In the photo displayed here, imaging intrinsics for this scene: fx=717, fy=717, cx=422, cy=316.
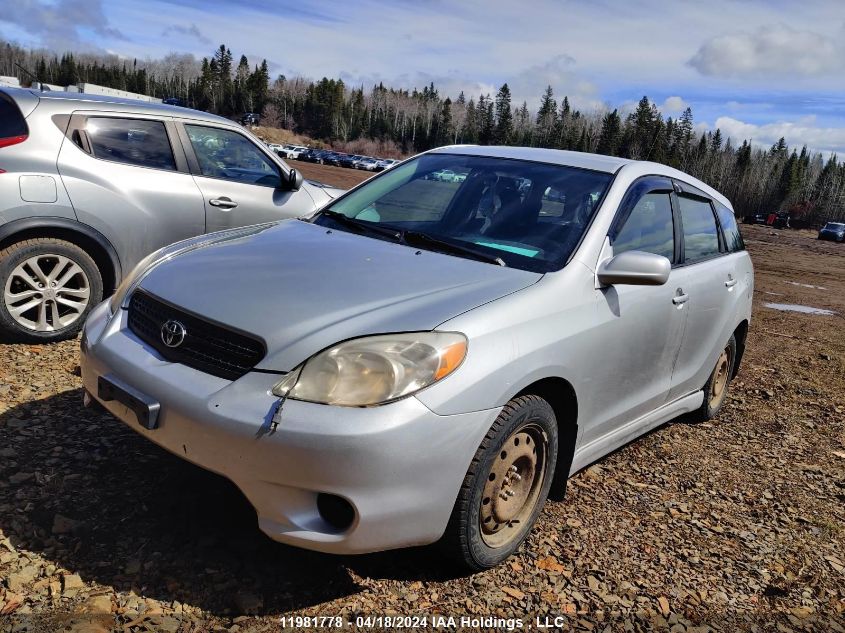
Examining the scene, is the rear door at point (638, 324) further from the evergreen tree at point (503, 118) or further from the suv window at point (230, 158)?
the evergreen tree at point (503, 118)

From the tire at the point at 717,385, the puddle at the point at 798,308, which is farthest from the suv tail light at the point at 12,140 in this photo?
the puddle at the point at 798,308

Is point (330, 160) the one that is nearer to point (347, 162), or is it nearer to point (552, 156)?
point (347, 162)

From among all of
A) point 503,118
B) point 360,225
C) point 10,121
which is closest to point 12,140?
point 10,121

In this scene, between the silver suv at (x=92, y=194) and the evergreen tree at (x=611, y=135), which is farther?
the evergreen tree at (x=611, y=135)

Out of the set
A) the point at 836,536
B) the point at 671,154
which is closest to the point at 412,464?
the point at 836,536

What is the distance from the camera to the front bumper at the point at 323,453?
7.86ft

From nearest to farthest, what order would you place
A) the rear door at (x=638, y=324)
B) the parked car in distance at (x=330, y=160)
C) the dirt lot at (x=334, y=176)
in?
the rear door at (x=638, y=324)
the dirt lot at (x=334, y=176)
the parked car in distance at (x=330, y=160)

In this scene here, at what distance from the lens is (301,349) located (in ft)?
8.36

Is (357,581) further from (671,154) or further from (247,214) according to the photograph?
(671,154)

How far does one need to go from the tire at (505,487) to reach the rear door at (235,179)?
3.29 metres

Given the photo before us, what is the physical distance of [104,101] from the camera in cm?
555

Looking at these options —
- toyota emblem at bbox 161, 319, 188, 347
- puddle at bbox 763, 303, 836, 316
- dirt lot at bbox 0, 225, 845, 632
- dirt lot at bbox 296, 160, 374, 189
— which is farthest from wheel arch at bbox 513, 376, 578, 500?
dirt lot at bbox 296, 160, 374, 189

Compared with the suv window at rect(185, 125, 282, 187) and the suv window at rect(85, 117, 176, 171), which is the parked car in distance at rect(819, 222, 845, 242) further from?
the suv window at rect(85, 117, 176, 171)

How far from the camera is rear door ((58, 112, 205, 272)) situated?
5.17 m
